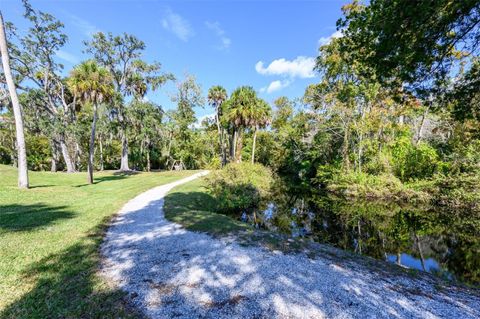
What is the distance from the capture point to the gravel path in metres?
3.78

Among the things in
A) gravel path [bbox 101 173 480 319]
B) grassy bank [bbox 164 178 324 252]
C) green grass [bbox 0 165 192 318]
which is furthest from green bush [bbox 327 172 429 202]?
green grass [bbox 0 165 192 318]

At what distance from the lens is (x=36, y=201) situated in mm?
11523

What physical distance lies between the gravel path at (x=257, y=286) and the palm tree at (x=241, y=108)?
751 inches

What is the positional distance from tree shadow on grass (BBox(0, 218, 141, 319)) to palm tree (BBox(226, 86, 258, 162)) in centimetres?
1997

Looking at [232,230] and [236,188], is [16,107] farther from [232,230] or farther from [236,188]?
[232,230]

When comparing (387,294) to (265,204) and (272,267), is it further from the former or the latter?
(265,204)

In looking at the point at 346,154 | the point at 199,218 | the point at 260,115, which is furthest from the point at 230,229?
the point at 260,115

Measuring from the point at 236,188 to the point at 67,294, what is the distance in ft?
36.5

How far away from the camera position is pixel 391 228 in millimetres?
11211

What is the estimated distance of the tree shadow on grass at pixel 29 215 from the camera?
757 centimetres

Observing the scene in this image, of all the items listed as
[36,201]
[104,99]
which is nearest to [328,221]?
[36,201]

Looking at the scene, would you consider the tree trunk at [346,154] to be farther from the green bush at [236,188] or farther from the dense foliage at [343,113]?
the green bush at [236,188]

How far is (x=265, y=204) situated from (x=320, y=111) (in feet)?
33.2

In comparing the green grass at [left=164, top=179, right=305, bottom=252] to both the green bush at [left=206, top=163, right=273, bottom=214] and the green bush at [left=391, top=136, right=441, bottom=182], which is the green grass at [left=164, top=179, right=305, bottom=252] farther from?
the green bush at [left=391, top=136, right=441, bottom=182]
